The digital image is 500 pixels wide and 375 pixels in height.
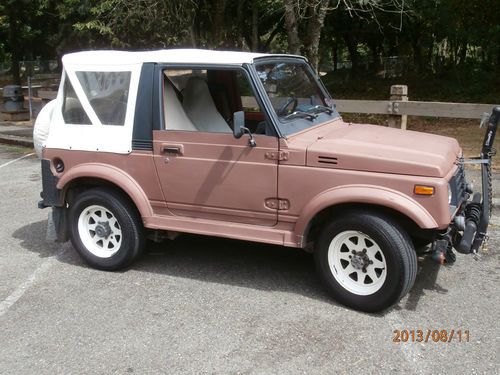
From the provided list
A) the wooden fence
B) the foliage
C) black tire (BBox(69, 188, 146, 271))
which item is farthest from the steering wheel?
the foliage

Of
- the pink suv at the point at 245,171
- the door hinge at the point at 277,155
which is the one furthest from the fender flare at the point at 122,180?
the door hinge at the point at 277,155

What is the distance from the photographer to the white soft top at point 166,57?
435cm

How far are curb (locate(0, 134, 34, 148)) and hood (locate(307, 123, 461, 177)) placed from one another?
9.47 m

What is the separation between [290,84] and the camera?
4852 millimetres

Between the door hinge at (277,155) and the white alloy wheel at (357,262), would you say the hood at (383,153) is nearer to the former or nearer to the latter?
the door hinge at (277,155)

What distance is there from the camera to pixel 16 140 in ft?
40.6

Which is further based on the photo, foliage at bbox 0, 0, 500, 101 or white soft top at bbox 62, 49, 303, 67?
foliage at bbox 0, 0, 500, 101

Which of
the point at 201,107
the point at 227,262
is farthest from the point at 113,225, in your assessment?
the point at 201,107

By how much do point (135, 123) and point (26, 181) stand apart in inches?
192

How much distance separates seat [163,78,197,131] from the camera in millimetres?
4543

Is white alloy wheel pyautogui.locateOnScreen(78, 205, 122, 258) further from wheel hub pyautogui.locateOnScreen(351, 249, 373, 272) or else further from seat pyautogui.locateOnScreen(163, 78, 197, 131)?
wheel hub pyautogui.locateOnScreen(351, 249, 373, 272)

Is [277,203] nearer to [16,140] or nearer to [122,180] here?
[122,180]

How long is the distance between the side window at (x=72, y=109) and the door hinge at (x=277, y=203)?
72.3 inches

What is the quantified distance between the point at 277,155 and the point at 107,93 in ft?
5.49
